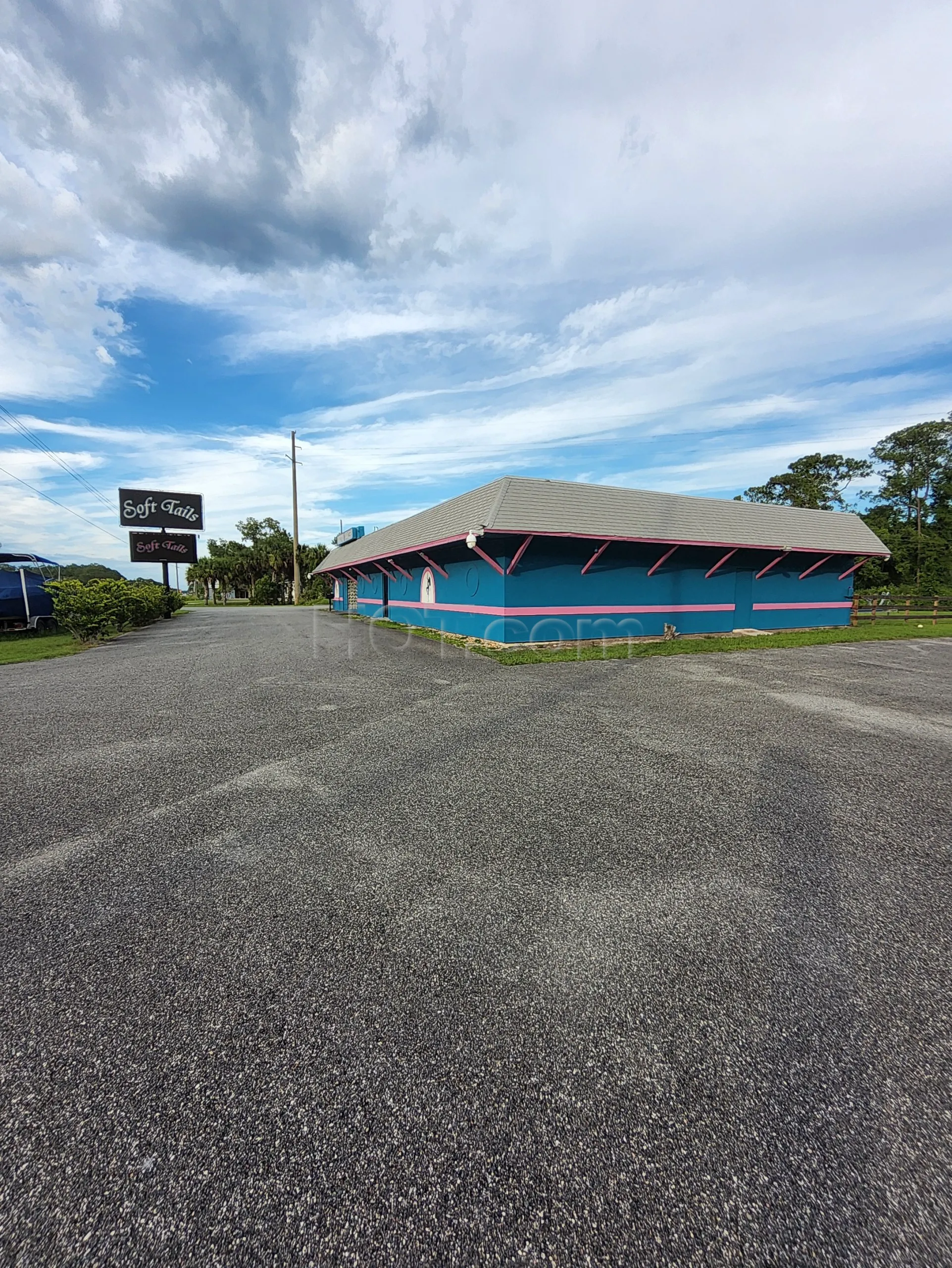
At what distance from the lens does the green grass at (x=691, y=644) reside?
12242 mm

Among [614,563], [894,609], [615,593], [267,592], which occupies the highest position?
[614,563]

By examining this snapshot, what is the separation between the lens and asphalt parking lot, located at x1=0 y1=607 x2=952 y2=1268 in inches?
60.0

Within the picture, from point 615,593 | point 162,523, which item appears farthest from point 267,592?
point 615,593

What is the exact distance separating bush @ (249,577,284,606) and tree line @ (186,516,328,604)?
2.0 inches

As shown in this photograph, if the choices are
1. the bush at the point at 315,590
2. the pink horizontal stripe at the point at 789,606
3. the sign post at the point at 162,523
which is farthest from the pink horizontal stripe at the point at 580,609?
the bush at the point at 315,590

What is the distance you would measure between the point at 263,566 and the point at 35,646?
144 feet

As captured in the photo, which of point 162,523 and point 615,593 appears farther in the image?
point 162,523

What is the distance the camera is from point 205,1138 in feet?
5.66

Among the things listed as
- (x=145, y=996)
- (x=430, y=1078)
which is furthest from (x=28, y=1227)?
(x=430, y=1078)

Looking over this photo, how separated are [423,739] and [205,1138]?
4.30m

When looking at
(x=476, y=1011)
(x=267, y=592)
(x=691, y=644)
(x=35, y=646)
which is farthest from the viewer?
(x=267, y=592)

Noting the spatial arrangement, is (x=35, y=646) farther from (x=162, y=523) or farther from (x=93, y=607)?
(x=162, y=523)

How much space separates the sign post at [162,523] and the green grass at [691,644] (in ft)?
82.5

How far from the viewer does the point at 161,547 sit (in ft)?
120
